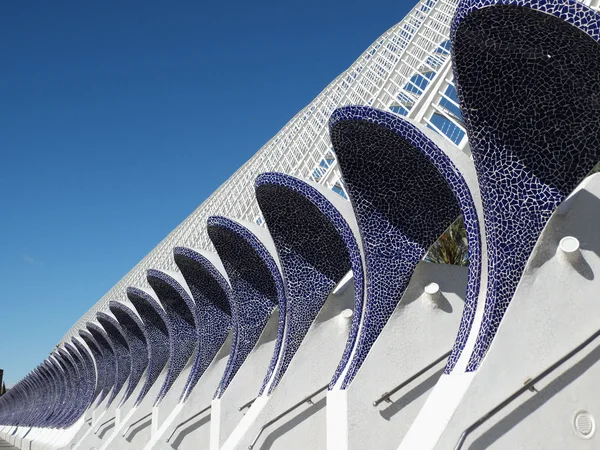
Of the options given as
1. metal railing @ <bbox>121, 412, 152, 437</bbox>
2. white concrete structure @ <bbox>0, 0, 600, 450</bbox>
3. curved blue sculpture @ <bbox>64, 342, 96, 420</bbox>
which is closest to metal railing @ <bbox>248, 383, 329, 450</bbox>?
white concrete structure @ <bbox>0, 0, 600, 450</bbox>

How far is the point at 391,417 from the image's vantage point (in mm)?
10102

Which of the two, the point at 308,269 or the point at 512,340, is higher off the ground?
the point at 308,269

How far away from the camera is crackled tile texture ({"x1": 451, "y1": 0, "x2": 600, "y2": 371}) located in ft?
24.5

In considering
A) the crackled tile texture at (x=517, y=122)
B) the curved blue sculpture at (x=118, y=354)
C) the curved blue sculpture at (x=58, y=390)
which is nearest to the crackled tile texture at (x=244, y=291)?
the crackled tile texture at (x=517, y=122)

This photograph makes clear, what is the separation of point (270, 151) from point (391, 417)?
1598cm

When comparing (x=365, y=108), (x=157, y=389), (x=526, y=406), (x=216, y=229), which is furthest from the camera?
(x=157, y=389)

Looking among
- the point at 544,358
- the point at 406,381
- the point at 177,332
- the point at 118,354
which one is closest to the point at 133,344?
the point at 118,354

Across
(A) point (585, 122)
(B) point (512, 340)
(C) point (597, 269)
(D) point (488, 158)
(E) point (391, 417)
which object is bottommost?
(E) point (391, 417)

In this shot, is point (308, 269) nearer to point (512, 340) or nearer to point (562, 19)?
point (512, 340)

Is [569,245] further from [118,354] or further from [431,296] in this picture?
[118,354]

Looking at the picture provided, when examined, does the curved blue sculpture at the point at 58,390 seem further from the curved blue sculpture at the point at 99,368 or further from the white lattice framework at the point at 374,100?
the white lattice framework at the point at 374,100

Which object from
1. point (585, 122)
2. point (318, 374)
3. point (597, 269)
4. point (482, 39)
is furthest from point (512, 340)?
point (318, 374)

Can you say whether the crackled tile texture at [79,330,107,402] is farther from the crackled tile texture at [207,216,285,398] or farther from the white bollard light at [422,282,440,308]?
the white bollard light at [422,282,440,308]

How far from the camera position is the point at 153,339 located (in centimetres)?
2225
